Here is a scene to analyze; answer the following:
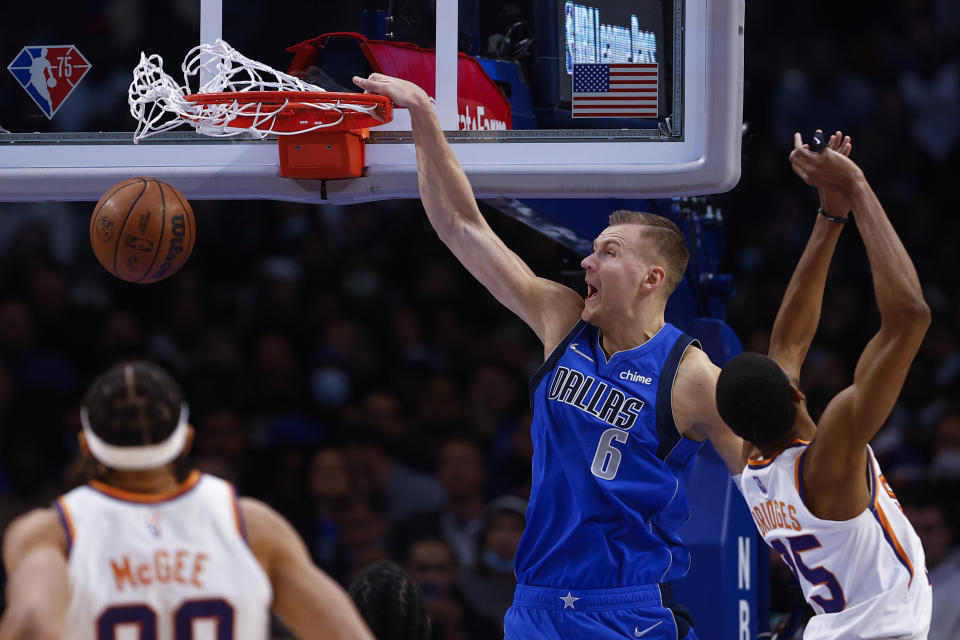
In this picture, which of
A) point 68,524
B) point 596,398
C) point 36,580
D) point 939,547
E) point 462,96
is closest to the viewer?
point 36,580

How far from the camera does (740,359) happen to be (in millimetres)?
3443

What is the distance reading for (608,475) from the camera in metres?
3.87

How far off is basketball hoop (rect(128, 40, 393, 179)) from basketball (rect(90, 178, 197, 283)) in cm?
30

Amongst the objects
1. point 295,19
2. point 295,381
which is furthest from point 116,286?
point 295,19

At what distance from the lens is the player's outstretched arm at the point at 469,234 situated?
418cm

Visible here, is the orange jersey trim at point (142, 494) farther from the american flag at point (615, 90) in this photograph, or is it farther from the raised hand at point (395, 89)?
the american flag at point (615, 90)

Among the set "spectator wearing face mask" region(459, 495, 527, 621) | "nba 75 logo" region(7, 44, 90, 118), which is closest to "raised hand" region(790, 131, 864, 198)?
"nba 75 logo" region(7, 44, 90, 118)

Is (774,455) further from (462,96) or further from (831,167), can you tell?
(462,96)

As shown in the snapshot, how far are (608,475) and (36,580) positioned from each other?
189 cm

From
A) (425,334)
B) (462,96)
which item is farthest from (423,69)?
(425,334)

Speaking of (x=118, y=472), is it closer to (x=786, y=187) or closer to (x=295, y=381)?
(x=295, y=381)

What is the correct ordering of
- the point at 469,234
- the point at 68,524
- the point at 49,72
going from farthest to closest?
the point at 49,72 → the point at 469,234 → the point at 68,524

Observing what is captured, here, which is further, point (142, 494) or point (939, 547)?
point (939, 547)

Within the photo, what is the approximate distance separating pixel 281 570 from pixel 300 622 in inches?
4.6
